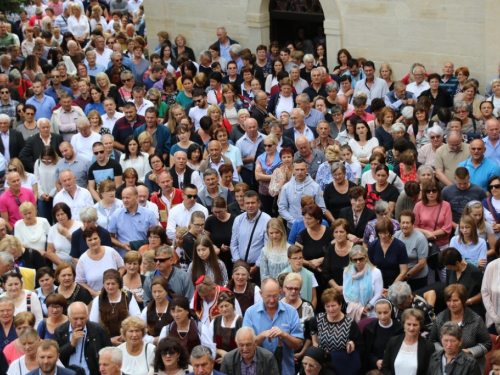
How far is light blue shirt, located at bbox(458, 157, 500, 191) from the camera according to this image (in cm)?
1395

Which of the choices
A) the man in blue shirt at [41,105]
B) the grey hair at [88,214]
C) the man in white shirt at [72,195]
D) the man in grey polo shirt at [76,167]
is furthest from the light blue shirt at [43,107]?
the grey hair at [88,214]

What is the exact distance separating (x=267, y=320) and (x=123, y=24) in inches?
659

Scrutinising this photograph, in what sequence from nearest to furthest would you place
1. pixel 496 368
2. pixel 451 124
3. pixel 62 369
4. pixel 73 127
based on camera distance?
pixel 496 368
pixel 62 369
pixel 451 124
pixel 73 127

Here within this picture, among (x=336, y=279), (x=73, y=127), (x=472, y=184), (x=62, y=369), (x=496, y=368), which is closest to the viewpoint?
(x=496, y=368)

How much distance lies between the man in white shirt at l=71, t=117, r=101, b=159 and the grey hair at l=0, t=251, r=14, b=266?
12.7ft

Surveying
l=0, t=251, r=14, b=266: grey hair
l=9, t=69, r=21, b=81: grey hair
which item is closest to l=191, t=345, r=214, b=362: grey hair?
l=0, t=251, r=14, b=266: grey hair

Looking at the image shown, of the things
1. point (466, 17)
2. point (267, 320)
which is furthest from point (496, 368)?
point (466, 17)

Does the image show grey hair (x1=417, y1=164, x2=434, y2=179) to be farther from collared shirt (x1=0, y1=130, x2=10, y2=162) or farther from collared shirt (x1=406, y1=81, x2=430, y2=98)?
collared shirt (x1=0, y1=130, x2=10, y2=162)

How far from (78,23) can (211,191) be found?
1293 centimetres

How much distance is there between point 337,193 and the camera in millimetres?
14039

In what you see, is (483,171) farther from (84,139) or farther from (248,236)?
(84,139)

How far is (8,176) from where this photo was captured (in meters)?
15.0

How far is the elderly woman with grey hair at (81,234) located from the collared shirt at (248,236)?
1637 mm

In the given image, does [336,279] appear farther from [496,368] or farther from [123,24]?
[123,24]
